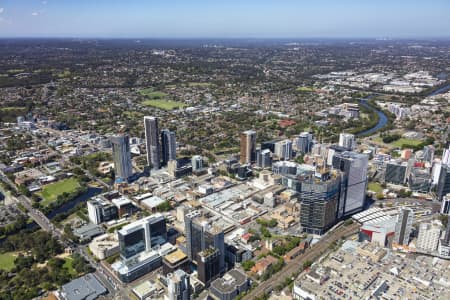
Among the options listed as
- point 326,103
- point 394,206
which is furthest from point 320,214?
point 326,103

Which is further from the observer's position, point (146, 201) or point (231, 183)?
point (231, 183)

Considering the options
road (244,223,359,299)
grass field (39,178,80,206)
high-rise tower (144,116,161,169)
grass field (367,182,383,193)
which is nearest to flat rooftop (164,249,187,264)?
road (244,223,359,299)

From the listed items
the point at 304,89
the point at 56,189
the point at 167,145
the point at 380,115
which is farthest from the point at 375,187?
the point at 304,89

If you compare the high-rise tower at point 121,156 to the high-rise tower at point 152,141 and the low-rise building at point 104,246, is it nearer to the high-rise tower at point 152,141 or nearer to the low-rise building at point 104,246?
the high-rise tower at point 152,141

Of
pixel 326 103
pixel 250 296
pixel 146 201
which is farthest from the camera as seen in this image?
pixel 326 103

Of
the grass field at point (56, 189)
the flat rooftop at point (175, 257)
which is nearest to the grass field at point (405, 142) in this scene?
the flat rooftop at point (175, 257)

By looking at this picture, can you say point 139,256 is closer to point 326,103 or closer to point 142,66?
point 326,103

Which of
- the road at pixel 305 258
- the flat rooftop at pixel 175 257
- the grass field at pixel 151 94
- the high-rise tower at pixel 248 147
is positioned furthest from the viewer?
the grass field at pixel 151 94

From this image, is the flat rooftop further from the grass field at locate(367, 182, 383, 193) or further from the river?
the river
